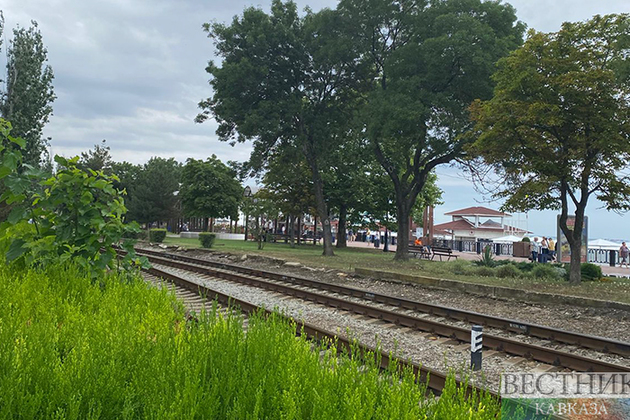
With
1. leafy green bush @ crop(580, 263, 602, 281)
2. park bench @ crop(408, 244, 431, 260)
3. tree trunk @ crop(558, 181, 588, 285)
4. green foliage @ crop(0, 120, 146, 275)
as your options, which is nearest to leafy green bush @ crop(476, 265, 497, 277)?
tree trunk @ crop(558, 181, 588, 285)

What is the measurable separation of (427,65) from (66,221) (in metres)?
19.1

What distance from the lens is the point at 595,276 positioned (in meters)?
17.8

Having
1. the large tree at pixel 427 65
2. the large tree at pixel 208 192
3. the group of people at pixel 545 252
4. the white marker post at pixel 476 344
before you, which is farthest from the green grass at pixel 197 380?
the large tree at pixel 208 192

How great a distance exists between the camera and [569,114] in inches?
606

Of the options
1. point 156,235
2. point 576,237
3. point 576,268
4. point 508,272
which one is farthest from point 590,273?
point 156,235

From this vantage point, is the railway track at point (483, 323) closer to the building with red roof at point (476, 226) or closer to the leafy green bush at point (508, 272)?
the leafy green bush at point (508, 272)

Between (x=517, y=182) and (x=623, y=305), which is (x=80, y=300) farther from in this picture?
(x=517, y=182)

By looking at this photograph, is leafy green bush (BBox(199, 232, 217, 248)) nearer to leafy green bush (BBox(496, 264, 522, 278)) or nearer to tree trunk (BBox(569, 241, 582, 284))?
leafy green bush (BBox(496, 264, 522, 278))

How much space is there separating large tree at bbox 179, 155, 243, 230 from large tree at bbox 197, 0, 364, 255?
31.5 m

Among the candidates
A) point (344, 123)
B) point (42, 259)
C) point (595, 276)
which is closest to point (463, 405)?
point (42, 259)

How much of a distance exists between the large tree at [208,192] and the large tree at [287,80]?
31.5 metres

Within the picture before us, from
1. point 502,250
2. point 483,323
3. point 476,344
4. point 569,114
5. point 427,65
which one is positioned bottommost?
point 483,323

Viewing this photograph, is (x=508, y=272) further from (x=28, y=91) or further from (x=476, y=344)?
(x=28, y=91)

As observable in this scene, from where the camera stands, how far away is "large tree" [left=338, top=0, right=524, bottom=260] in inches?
850
